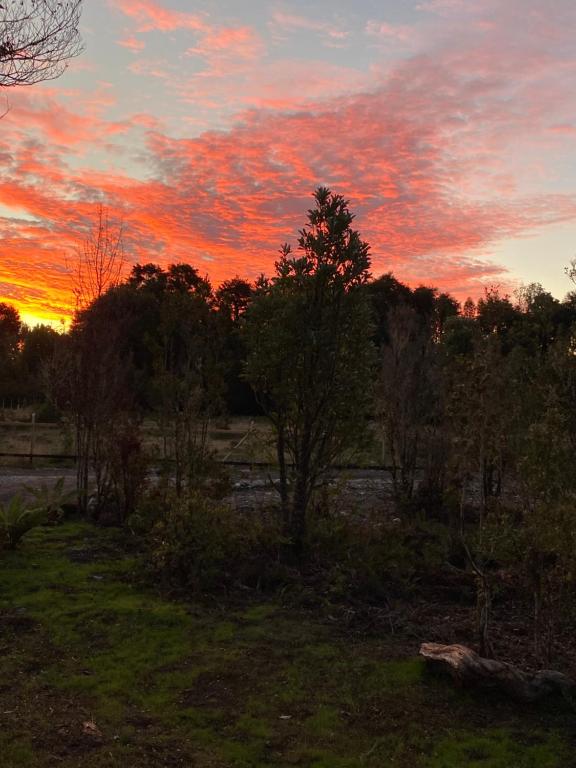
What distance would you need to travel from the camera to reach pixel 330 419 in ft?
33.9

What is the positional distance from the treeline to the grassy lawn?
1.07 metres

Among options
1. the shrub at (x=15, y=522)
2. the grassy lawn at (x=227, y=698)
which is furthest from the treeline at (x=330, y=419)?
the shrub at (x=15, y=522)

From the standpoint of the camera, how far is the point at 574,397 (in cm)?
1145

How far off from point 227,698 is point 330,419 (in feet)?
17.1

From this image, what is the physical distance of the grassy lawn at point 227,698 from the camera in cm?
485

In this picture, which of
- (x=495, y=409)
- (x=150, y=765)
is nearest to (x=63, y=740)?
(x=150, y=765)

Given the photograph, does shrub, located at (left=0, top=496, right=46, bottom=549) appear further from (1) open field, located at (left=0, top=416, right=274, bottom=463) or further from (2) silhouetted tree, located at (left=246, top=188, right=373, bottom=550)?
(2) silhouetted tree, located at (left=246, top=188, right=373, bottom=550)

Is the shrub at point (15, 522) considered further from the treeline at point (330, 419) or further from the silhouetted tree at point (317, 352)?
the silhouetted tree at point (317, 352)

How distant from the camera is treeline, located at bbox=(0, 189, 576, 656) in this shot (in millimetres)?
6766

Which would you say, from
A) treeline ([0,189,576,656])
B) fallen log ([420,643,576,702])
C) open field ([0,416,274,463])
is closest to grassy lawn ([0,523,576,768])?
fallen log ([420,643,576,702])

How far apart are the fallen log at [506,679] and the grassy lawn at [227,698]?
0.13 metres

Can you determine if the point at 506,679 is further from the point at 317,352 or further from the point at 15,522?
the point at 15,522

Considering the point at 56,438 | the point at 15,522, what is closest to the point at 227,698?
the point at 15,522

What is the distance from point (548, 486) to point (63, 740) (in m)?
5.03
